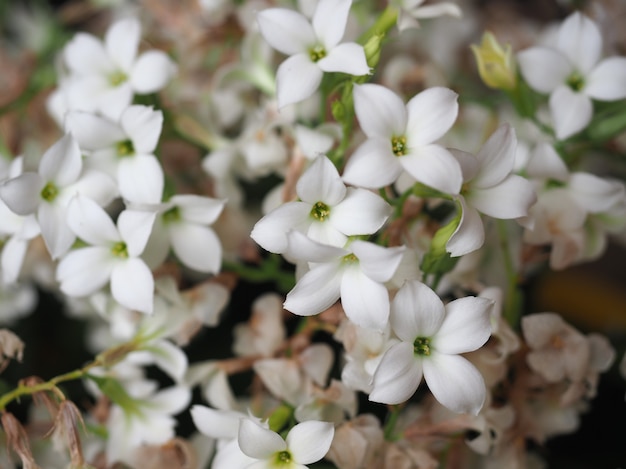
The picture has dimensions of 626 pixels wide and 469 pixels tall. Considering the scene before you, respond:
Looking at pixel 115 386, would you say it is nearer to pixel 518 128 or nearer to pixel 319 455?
pixel 319 455

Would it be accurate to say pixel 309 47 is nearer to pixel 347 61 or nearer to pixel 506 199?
pixel 347 61

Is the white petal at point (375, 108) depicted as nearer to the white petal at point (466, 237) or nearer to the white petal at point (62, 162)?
the white petal at point (466, 237)

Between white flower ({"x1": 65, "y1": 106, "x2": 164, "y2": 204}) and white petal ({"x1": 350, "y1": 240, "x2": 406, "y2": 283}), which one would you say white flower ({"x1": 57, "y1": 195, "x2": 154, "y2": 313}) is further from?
white petal ({"x1": 350, "y1": 240, "x2": 406, "y2": 283})

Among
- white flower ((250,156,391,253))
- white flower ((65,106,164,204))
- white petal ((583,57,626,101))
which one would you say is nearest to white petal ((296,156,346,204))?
white flower ((250,156,391,253))

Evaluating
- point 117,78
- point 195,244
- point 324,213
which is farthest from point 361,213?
point 117,78

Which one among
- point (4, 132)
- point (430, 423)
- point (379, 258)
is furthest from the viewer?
point (4, 132)

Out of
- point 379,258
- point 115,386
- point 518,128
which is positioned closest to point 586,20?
point 518,128
